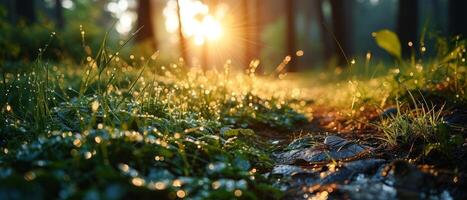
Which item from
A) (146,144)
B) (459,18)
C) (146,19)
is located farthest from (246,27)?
(146,144)

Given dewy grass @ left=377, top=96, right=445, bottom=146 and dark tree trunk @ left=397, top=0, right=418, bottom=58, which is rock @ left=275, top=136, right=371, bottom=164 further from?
dark tree trunk @ left=397, top=0, right=418, bottom=58

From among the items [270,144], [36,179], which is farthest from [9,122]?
[270,144]

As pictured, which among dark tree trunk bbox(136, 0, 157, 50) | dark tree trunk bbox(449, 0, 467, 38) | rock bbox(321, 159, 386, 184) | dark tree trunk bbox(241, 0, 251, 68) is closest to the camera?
rock bbox(321, 159, 386, 184)

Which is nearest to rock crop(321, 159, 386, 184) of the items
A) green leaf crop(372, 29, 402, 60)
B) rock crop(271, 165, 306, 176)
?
rock crop(271, 165, 306, 176)

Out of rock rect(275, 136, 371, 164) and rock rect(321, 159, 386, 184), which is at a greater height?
rock rect(321, 159, 386, 184)

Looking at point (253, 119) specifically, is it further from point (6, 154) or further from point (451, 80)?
point (6, 154)

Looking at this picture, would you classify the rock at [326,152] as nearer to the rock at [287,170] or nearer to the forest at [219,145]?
the forest at [219,145]

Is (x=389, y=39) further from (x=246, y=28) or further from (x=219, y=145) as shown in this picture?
(x=246, y=28)
